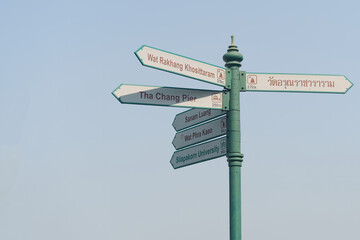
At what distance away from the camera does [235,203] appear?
965 centimetres

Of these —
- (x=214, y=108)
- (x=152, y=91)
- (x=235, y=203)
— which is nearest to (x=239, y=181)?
(x=235, y=203)

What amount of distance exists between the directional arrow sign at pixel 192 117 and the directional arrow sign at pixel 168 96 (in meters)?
0.36

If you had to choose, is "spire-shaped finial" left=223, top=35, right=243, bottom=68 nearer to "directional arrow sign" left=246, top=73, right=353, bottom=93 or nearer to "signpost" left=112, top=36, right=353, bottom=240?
"signpost" left=112, top=36, right=353, bottom=240

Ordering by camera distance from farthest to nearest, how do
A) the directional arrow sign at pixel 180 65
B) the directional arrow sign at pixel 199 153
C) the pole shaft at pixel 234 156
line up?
the directional arrow sign at pixel 199 153 < the pole shaft at pixel 234 156 < the directional arrow sign at pixel 180 65

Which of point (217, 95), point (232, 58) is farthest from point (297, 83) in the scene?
point (217, 95)

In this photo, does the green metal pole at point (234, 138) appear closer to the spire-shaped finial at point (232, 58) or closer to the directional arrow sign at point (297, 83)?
the spire-shaped finial at point (232, 58)

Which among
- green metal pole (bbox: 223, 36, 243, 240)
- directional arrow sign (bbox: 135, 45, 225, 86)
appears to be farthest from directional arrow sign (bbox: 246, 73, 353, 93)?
directional arrow sign (bbox: 135, 45, 225, 86)

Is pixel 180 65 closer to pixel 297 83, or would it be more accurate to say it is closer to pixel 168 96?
pixel 168 96

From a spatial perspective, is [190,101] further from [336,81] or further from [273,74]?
[336,81]

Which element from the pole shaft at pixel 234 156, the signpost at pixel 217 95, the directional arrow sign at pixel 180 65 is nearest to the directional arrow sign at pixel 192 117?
the signpost at pixel 217 95

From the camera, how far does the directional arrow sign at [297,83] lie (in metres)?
10.1

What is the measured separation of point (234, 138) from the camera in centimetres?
986

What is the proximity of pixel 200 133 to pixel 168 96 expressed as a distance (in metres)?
1.13

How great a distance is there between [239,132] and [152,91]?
4.41 ft
